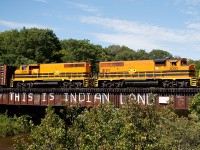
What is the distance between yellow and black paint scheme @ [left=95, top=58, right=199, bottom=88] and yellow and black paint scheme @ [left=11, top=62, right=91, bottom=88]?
7.70ft

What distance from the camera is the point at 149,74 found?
3538 cm

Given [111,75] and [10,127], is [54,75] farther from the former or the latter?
[10,127]

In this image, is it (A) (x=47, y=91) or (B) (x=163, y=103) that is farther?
(A) (x=47, y=91)

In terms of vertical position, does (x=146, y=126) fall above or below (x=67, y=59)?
below

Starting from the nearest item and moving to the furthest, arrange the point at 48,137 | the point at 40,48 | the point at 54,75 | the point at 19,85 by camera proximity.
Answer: the point at 48,137, the point at 54,75, the point at 19,85, the point at 40,48

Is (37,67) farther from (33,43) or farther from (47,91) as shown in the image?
(33,43)

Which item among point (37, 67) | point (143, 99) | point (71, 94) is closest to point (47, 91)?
point (71, 94)

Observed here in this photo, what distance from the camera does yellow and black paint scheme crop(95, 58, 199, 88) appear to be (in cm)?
3356

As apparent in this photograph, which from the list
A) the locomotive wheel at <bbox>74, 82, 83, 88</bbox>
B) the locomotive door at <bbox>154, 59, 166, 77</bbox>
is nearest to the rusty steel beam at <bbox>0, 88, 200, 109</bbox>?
the locomotive wheel at <bbox>74, 82, 83, 88</bbox>

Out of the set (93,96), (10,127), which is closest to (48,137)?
(93,96)

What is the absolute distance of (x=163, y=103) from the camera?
1211 inches

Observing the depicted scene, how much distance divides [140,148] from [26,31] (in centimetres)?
8474

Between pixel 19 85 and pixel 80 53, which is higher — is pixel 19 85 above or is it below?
below

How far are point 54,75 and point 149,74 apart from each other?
13.5 meters
